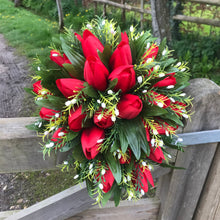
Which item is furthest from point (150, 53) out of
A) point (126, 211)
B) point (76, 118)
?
point (126, 211)

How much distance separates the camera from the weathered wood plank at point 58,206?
1122 mm

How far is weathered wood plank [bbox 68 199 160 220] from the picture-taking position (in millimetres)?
1301

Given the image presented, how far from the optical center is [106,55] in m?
0.73

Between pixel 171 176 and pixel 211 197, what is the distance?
10.9 inches

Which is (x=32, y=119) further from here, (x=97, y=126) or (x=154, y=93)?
(x=154, y=93)

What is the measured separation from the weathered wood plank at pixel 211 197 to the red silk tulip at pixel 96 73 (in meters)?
0.78

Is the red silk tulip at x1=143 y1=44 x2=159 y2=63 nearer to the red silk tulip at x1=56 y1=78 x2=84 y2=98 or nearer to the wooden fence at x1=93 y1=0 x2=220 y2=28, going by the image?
the red silk tulip at x1=56 y1=78 x2=84 y2=98

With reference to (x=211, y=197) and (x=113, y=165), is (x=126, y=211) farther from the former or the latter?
(x=113, y=165)

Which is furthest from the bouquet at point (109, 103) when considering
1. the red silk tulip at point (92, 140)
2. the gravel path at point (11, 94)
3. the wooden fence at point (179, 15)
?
the wooden fence at point (179, 15)

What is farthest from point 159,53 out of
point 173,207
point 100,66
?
point 173,207

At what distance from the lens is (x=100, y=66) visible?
0.67m

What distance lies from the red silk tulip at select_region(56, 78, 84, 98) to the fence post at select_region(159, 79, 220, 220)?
51cm

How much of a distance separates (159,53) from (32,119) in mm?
613

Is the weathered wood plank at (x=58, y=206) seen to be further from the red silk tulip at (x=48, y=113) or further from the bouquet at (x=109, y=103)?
the red silk tulip at (x=48, y=113)
